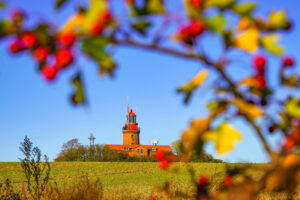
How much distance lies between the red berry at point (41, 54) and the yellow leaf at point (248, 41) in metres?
0.57

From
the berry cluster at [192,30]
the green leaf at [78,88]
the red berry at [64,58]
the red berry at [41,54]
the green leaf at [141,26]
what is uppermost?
the green leaf at [141,26]

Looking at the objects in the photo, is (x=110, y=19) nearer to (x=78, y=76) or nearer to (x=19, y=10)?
(x=78, y=76)

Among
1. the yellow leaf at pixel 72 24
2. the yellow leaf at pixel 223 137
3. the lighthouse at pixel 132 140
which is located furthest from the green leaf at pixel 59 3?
the lighthouse at pixel 132 140

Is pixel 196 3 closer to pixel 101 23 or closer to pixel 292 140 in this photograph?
pixel 101 23

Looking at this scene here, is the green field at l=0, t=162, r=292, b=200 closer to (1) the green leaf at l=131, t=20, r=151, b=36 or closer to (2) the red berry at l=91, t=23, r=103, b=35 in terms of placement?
(1) the green leaf at l=131, t=20, r=151, b=36

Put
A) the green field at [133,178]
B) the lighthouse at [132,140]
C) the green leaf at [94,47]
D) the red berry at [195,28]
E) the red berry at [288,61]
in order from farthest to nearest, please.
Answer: the lighthouse at [132,140] < the green field at [133,178] < the red berry at [288,61] < the red berry at [195,28] < the green leaf at [94,47]

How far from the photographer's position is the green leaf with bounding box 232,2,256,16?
1012mm

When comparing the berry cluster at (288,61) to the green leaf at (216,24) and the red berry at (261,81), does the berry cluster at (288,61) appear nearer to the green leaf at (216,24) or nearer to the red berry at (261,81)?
the red berry at (261,81)

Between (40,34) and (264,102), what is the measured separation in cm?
81

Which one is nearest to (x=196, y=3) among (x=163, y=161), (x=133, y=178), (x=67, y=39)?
(x=67, y=39)

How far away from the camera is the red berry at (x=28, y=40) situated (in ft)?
3.00

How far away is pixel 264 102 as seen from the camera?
1.18 metres

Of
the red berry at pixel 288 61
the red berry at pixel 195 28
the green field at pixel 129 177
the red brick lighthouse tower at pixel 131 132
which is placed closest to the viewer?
the red berry at pixel 195 28

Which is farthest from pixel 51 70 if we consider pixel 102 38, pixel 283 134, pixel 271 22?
pixel 283 134
